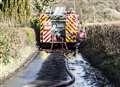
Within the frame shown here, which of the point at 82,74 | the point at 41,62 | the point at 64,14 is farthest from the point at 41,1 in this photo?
the point at 82,74

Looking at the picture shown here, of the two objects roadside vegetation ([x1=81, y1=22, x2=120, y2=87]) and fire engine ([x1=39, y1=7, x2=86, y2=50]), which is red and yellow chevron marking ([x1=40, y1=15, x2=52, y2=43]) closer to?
fire engine ([x1=39, y1=7, x2=86, y2=50])

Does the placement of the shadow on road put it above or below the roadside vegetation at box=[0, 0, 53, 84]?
below

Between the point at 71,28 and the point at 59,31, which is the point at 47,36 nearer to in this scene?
the point at 59,31

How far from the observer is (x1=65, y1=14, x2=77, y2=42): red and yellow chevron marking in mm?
28828

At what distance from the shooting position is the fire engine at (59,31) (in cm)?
2875

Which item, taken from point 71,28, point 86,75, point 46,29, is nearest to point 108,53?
point 86,75

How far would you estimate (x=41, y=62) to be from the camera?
20812 millimetres

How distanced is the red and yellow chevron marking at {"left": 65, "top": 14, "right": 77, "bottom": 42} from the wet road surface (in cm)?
681

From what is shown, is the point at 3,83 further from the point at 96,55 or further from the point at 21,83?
the point at 96,55

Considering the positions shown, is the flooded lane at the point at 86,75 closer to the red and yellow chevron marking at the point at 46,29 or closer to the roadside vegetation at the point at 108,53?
the roadside vegetation at the point at 108,53

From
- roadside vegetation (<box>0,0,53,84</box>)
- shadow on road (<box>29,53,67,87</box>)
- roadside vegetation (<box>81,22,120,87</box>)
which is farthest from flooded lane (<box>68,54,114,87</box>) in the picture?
roadside vegetation (<box>0,0,53,84</box>)

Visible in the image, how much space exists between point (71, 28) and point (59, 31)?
978 millimetres

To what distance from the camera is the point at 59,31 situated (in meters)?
29.4

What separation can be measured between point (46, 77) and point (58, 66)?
353 cm
